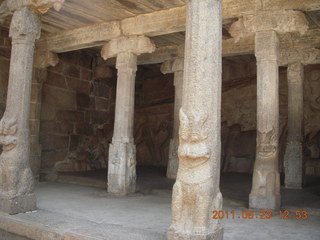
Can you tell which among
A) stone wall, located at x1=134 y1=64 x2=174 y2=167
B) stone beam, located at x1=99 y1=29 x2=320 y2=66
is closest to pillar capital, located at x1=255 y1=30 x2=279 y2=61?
stone beam, located at x1=99 y1=29 x2=320 y2=66

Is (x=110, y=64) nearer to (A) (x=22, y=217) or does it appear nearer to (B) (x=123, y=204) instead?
(B) (x=123, y=204)

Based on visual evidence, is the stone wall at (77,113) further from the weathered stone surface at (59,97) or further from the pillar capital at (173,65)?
the pillar capital at (173,65)

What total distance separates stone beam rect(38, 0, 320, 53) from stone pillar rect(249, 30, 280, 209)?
49cm

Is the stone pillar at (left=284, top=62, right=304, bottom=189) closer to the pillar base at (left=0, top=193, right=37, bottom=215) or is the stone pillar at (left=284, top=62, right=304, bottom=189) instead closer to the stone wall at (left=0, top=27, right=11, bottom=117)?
the pillar base at (left=0, top=193, right=37, bottom=215)

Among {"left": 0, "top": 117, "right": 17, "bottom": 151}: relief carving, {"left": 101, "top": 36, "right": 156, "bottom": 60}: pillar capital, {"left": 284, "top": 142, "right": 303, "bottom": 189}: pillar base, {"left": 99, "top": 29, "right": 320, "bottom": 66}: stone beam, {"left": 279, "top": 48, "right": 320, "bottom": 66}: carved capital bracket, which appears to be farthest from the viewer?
{"left": 284, "top": 142, "right": 303, "bottom": 189}: pillar base

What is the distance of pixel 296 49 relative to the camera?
7848 millimetres

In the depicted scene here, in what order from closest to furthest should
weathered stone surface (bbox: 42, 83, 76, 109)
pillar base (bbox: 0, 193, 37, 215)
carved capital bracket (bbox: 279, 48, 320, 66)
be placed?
pillar base (bbox: 0, 193, 37, 215), carved capital bracket (bbox: 279, 48, 320, 66), weathered stone surface (bbox: 42, 83, 76, 109)

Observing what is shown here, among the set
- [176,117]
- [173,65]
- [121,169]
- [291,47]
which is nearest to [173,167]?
[176,117]

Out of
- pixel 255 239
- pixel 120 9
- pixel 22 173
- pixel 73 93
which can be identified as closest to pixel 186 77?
pixel 255 239

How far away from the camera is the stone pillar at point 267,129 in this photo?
5449mm

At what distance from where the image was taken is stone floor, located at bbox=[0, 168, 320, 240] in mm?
3971

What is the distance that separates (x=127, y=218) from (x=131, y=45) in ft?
11.3

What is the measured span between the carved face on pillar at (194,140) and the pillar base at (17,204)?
2719 millimetres

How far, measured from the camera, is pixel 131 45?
676 cm
